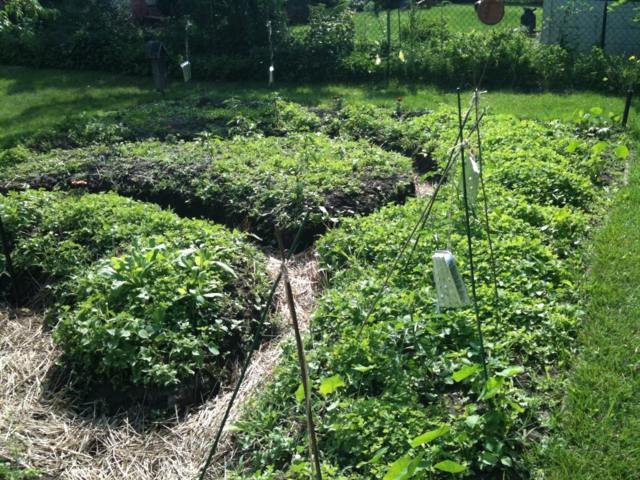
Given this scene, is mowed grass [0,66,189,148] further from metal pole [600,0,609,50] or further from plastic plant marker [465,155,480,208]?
metal pole [600,0,609,50]

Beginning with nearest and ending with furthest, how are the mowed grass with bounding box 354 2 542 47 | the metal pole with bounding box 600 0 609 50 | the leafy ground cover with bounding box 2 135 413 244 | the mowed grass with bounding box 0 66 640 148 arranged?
the leafy ground cover with bounding box 2 135 413 244 < the mowed grass with bounding box 0 66 640 148 < the metal pole with bounding box 600 0 609 50 < the mowed grass with bounding box 354 2 542 47

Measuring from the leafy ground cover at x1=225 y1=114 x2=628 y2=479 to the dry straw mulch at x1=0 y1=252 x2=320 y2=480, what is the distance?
0.90ft

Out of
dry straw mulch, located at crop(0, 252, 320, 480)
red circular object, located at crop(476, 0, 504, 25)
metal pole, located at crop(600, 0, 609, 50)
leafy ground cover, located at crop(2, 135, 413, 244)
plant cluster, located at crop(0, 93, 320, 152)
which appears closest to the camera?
dry straw mulch, located at crop(0, 252, 320, 480)

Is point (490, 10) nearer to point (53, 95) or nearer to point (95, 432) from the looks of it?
point (95, 432)

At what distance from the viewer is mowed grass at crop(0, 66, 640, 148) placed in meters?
8.83

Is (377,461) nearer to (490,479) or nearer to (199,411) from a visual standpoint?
(490,479)

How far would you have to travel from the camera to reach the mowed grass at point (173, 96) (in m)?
8.83

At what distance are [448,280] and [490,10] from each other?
2.71 m

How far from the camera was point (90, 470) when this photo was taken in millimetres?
3387

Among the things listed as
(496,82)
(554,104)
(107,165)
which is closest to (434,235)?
(107,165)

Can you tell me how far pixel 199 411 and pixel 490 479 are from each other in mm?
1563

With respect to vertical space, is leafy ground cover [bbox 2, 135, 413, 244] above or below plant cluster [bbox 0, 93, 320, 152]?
below

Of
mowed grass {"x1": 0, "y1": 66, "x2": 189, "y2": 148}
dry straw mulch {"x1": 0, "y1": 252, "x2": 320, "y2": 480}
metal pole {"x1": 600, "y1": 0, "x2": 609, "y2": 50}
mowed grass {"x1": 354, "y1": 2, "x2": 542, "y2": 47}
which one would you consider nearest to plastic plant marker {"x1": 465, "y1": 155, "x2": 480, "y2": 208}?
dry straw mulch {"x1": 0, "y1": 252, "x2": 320, "y2": 480}

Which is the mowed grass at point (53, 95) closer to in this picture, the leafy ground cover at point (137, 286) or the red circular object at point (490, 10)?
the leafy ground cover at point (137, 286)
